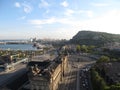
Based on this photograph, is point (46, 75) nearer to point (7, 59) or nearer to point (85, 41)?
point (7, 59)

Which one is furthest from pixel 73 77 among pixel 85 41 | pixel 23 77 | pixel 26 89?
pixel 85 41

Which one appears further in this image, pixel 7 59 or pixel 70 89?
pixel 7 59

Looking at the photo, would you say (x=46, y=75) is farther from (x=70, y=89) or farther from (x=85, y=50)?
(x=85, y=50)

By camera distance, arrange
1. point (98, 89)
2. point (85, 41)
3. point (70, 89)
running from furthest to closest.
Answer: point (85, 41), point (70, 89), point (98, 89)

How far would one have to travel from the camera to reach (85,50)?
137125 millimetres

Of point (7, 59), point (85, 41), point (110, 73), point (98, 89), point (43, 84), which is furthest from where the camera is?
point (85, 41)

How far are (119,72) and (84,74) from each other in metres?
A: 12.4

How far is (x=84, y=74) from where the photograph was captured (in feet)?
218

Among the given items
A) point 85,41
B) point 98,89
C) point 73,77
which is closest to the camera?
point 98,89

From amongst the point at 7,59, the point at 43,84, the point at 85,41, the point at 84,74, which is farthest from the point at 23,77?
the point at 85,41

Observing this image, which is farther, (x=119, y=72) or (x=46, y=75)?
(x=119, y=72)

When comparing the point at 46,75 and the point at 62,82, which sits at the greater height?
the point at 46,75

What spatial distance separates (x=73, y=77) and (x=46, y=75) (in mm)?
21768

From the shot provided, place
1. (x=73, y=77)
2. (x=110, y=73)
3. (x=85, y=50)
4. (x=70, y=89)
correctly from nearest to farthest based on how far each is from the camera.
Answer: (x=70, y=89), (x=110, y=73), (x=73, y=77), (x=85, y=50)
